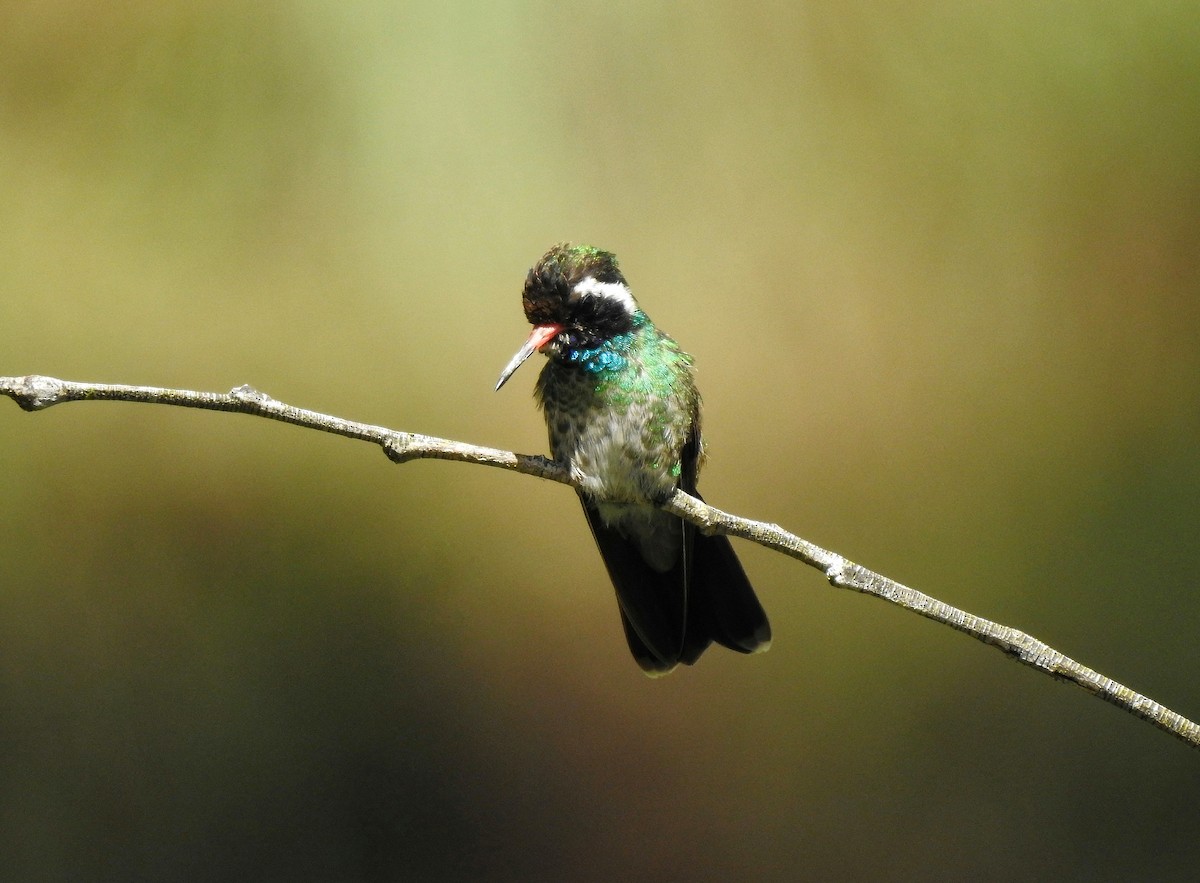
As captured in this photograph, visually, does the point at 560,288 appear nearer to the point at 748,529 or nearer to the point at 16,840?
the point at 748,529

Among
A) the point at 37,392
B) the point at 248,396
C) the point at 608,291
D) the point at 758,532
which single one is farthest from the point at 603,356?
the point at 37,392

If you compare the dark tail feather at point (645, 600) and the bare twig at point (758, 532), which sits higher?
the dark tail feather at point (645, 600)

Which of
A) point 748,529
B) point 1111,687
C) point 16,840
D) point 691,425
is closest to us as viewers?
point 1111,687

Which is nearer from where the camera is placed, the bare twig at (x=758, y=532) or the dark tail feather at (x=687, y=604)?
the bare twig at (x=758, y=532)

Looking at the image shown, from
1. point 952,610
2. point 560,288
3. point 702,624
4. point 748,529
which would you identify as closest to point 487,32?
point 560,288

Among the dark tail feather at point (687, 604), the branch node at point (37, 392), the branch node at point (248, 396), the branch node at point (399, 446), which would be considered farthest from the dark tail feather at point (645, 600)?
the branch node at point (37, 392)

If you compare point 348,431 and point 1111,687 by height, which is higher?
point 348,431

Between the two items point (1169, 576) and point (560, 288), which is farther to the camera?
point (1169, 576)

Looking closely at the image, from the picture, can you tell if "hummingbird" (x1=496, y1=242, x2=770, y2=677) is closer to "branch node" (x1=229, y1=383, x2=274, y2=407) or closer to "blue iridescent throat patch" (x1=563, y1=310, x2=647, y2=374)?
"blue iridescent throat patch" (x1=563, y1=310, x2=647, y2=374)

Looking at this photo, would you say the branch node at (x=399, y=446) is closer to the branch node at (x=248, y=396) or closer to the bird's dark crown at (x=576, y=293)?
the branch node at (x=248, y=396)
